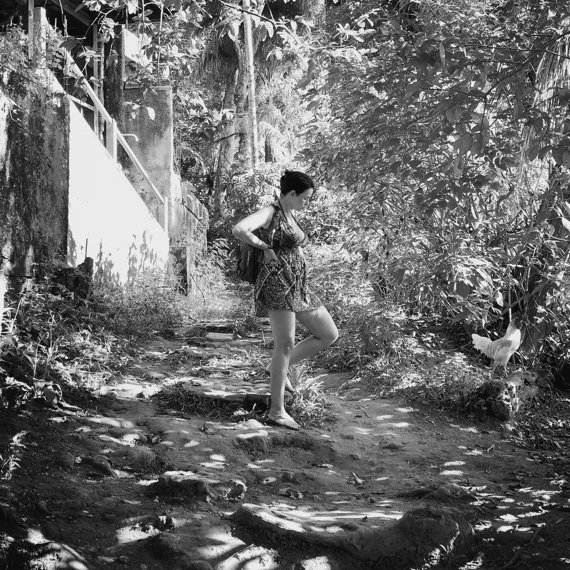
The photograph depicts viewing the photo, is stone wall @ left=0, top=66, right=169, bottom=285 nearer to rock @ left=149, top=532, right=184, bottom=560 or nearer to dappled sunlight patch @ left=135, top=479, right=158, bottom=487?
dappled sunlight patch @ left=135, top=479, right=158, bottom=487

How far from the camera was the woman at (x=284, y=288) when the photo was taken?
486 centimetres

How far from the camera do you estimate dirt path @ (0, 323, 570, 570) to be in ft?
10.4

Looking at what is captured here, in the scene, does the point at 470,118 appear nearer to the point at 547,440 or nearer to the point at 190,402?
the point at 190,402

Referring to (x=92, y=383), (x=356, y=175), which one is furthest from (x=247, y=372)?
(x=356, y=175)

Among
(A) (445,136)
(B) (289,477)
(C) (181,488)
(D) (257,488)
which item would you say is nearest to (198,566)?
(C) (181,488)

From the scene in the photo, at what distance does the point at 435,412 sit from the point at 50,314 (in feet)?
11.6

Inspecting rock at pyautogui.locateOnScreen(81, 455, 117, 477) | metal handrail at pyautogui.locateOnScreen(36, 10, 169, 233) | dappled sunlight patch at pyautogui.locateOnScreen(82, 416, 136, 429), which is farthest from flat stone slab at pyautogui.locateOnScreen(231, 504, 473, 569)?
metal handrail at pyautogui.locateOnScreen(36, 10, 169, 233)

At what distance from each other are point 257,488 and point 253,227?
1.75 meters

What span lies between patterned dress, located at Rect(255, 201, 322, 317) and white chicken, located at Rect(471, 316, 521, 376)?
2.71 metres

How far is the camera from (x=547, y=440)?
6.16m

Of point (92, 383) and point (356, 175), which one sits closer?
point (92, 383)

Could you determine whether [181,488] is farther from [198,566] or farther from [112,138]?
[112,138]

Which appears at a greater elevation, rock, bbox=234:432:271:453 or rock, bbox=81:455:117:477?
rock, bbox=81:455:117:477

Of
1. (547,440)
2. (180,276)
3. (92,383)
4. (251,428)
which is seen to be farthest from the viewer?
(180,276)
